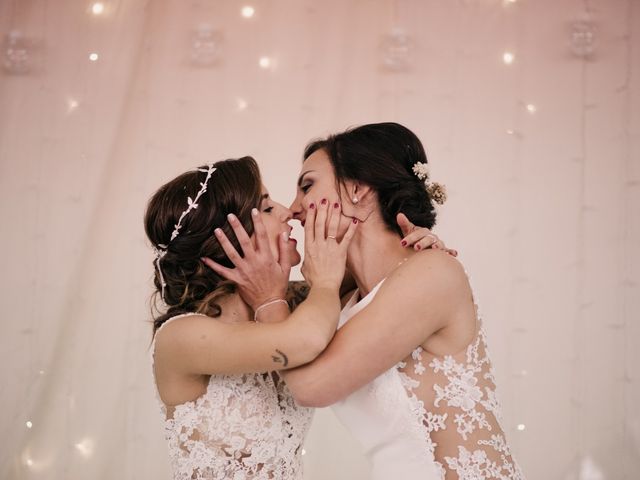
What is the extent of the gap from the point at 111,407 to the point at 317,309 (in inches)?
85.5

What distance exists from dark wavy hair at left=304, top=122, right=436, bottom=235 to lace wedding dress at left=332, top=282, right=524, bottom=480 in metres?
0.48

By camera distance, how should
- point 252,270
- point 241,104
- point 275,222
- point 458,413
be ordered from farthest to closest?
point 241,104 < point 275,222 < point 252,270 < point 458,413

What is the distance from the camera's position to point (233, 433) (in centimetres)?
198

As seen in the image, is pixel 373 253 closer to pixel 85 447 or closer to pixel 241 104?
pixel 241 104

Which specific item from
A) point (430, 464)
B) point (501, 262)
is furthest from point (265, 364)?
point (501, 262)

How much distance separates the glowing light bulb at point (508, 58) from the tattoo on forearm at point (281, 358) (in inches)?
104

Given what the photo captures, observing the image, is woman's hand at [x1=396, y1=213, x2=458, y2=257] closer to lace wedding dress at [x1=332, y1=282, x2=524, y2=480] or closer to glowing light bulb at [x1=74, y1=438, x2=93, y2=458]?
lace wedding dress at [x1=332, y1=282, x2=524, y2=480]

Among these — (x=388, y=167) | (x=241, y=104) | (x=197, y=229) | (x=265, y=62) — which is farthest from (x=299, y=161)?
(x=197, y=229)

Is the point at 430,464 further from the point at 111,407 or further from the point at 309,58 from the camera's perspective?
the point at 309,58

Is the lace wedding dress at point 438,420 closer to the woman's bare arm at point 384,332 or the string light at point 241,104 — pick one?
the woman's bare arm at point 384,332

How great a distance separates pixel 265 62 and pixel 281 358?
2362mm

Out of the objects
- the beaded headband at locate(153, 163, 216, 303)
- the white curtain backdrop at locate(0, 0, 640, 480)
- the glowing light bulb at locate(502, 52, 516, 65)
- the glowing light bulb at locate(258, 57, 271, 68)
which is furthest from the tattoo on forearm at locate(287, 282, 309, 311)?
the glowing light bulb at locate(502, 52, 516, 65)

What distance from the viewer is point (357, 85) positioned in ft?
12.6

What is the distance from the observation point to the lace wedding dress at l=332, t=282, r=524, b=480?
1.92 meters
